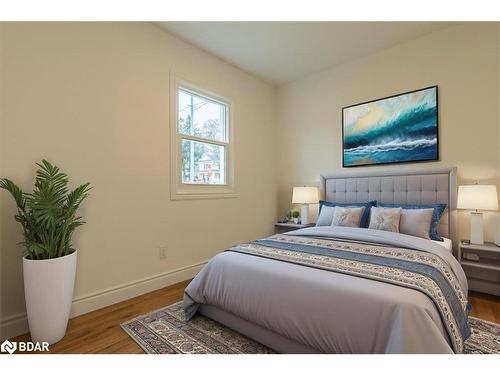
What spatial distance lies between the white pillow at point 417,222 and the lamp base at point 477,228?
369mm

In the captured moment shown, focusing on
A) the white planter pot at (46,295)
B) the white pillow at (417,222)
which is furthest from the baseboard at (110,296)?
the white pillow at (417,222)

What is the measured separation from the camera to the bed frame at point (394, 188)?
2.69m

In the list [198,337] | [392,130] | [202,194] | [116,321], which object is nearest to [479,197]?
[392,130]

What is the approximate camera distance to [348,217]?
2816 mm

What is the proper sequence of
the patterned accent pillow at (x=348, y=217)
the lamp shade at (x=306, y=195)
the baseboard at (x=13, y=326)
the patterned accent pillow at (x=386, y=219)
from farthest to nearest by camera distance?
the lamp shade at (x=306, y=195) < the patterned accent pillow at (x=348, y=217) < the patterned accent pillow at (x=386, y=219) < the baseboard at (x=13, y=326)

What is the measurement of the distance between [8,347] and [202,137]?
8.35 ft

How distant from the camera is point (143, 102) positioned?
2.60 metres

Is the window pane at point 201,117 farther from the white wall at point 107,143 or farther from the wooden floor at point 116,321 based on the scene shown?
the wooden floor at point 116,321

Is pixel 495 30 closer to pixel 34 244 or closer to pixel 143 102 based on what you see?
pixel 143 102

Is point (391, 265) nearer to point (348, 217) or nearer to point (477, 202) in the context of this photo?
point (348, 217)

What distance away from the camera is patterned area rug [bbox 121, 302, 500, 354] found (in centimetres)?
161

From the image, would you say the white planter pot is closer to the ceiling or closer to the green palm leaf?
the green palm leaf

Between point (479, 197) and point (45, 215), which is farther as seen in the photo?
point (479, 197)

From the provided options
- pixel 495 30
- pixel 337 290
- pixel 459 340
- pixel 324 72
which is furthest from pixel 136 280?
pixel 495 30
